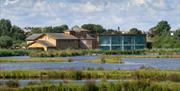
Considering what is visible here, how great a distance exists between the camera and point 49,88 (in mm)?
33719

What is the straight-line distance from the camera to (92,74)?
158ft

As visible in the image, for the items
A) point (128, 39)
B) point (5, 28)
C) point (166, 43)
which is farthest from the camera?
point (5, 28)

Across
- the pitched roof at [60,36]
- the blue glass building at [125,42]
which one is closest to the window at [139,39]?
the blue glass building at [125,42]

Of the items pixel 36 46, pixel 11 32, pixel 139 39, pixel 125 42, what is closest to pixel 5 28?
pixel 11 32

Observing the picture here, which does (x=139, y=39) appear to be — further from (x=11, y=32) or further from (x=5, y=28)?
(x=5, y=28)

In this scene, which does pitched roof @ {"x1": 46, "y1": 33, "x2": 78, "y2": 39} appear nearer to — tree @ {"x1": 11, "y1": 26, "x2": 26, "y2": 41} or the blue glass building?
the blue glass building

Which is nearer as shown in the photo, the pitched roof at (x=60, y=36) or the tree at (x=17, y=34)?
the pitched roof at (x=60, y=36)

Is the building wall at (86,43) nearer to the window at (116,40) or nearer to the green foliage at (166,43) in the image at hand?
the window at (116,40)

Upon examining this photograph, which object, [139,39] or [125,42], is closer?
[139,39]

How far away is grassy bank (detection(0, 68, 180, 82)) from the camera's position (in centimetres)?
4531

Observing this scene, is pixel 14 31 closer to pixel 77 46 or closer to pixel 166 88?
pixel 77 46

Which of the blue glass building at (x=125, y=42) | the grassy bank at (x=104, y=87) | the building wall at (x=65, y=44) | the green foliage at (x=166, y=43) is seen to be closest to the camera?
the grassy bank at (x=104, y=87)

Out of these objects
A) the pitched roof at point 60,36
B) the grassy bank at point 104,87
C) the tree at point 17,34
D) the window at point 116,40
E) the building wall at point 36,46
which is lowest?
the grassy bank at point 104,87

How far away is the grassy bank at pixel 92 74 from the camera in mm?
45312
